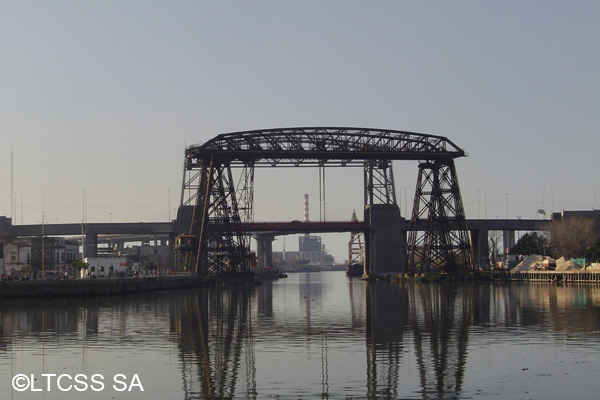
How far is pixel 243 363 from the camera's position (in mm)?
27062

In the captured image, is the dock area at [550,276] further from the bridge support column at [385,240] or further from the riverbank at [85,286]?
the riverbank at [85,286]

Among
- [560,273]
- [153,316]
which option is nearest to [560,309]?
[153,316]

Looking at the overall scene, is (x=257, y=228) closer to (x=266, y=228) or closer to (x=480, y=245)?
(x=266, y=228)

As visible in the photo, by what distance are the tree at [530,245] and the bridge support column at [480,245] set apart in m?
10.1

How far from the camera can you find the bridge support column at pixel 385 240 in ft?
393

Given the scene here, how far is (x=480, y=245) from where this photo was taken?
13450 cm

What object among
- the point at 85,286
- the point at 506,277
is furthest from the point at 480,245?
the point at 85,286

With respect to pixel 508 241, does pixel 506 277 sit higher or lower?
lower

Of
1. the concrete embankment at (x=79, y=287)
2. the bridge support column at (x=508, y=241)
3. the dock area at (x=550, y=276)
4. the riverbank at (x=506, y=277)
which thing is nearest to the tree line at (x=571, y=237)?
the bridge support column at (x=508, y=241)

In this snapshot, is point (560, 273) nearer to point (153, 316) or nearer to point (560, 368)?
point (153, 316)

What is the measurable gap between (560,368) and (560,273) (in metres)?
79.6

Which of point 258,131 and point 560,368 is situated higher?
point 258,131

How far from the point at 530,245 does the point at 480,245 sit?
49.4 ft

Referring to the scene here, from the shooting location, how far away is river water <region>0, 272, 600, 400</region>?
73.4 ft
